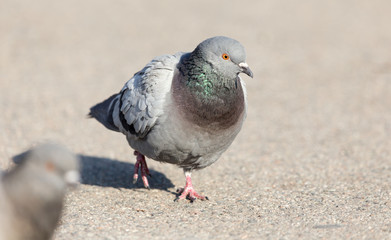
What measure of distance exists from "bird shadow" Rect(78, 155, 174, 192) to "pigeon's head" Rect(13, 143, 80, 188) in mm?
2998

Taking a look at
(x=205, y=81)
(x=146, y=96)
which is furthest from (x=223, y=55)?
(x=146, y=96)

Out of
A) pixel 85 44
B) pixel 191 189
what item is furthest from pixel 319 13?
pixel 191 189

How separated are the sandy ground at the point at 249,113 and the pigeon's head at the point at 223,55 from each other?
4.41 ft

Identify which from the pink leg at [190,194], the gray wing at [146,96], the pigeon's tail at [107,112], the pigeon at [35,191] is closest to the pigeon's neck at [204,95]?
the gray wing at [146,96]

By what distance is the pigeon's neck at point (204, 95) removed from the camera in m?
5.15

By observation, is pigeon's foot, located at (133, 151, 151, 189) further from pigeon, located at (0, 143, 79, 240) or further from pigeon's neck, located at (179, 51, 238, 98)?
pigeon, located at (0, 143, 79, 240)

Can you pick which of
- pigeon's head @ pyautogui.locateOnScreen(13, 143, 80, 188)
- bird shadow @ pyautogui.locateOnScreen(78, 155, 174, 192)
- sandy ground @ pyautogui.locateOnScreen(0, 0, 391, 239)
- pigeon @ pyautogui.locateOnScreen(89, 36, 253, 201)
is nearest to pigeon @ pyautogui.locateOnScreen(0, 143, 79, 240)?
pigeon's head @ pyautogui.locateOnScreen(13, 143, 80, 188)

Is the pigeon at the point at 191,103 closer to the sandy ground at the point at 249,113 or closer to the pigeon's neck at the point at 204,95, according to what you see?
the pigeon's neck at the point at 204,95

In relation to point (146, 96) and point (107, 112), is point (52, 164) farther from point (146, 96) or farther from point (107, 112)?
point (107, 112)

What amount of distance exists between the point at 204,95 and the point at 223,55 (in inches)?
16.3

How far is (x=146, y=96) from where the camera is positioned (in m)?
5.41

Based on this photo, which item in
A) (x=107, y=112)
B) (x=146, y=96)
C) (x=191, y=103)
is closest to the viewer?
(x=191, y=103)

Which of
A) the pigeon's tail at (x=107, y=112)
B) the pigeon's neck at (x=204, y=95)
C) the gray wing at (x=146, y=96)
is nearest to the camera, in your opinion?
the pigeon's neck at (x=204, y=95)

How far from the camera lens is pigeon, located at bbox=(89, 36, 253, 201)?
516cm
